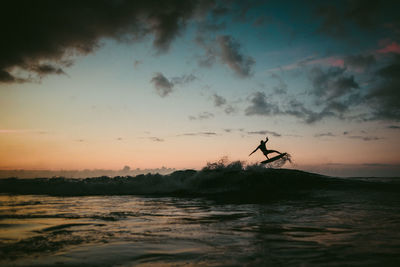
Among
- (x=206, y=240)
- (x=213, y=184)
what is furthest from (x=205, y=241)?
(x=213, y=184)

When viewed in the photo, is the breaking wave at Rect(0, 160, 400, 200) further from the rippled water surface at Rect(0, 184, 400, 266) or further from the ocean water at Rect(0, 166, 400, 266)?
the rippled water surface at Rect(0, 184, 400, 266)

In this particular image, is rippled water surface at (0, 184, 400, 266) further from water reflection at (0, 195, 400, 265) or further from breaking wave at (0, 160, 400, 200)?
breaking wave at (0, 160, 400, 200)

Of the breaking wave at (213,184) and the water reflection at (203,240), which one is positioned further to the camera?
the breaking wave at (213,184)

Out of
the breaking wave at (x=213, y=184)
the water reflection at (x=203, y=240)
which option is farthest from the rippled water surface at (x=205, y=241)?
the breaking wave at (x=213, y=184)

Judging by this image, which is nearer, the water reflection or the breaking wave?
the water reflection

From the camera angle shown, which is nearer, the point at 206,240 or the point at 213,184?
the point at 206,240

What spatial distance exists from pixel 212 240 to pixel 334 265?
5.86ft

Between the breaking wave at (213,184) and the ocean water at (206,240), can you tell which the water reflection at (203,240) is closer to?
the ocean water at (206,240)

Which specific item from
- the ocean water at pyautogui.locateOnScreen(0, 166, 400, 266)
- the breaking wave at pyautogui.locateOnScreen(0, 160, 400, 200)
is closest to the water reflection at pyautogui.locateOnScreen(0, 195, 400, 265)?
the ocean water at pyautogui.locateOnScreen(0, 166, 400, 266)

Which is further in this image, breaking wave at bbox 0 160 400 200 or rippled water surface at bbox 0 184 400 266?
breaking wave at bbox 0 160 400 200

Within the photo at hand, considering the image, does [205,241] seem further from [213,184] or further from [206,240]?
[213,184]

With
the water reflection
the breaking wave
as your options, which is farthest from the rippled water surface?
the breaking wave

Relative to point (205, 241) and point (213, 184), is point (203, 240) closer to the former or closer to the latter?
point (205, 241)

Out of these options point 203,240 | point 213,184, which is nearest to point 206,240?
point 203,240
